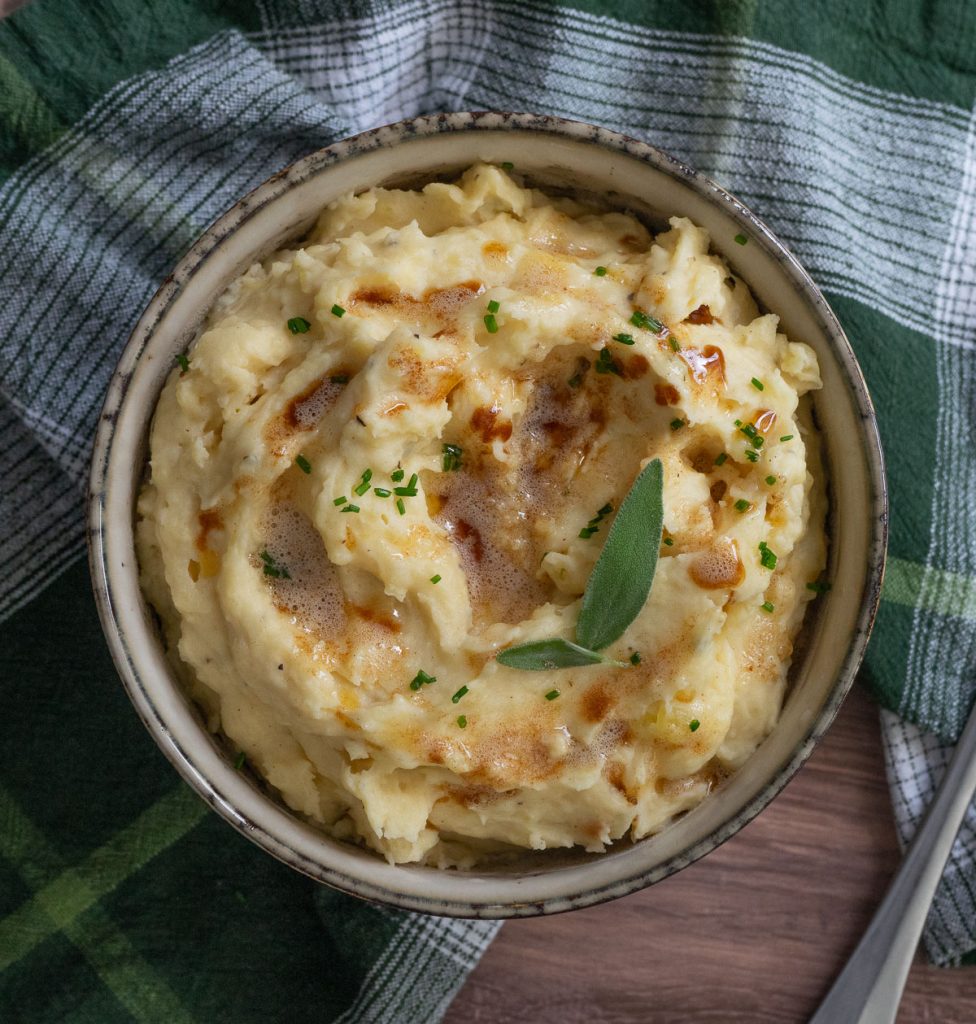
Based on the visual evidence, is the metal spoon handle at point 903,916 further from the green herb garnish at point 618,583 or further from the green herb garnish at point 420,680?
the green herb garnish at point 420,680

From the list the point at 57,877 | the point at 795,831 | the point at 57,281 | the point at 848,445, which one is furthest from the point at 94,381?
the point at 795,831

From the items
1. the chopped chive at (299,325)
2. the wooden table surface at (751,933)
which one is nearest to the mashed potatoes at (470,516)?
the chopped chive at (299,325)

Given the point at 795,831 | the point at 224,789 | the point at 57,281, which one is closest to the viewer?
the point at 224,789

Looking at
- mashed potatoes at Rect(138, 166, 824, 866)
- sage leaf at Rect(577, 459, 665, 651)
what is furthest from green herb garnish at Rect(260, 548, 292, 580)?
sage leaf at Rect(577, 459, 665, 651)

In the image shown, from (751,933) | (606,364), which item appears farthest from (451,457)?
(751,933)

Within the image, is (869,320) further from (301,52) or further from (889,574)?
(301,52)

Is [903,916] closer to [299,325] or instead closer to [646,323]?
[646,323]
